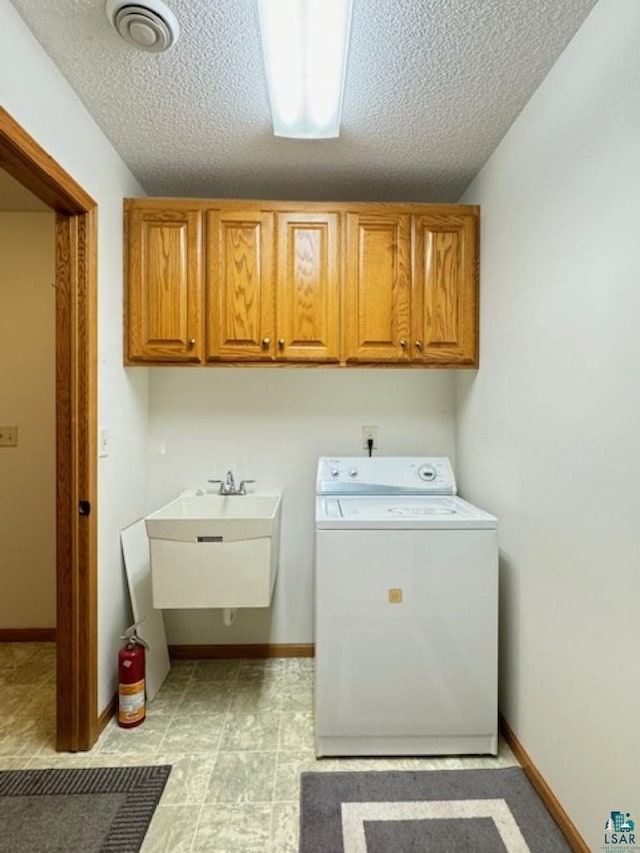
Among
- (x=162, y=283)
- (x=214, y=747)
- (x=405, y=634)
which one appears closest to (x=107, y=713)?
(x=214, y=747)

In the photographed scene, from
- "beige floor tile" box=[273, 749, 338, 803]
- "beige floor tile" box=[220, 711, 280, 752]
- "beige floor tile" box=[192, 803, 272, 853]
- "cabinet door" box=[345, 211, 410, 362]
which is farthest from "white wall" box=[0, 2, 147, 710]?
"cabinet door" box=[345, 211, 410, 362]

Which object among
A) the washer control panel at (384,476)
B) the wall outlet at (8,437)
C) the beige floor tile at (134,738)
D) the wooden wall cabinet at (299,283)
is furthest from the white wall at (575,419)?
the wall outlet at (8,437)

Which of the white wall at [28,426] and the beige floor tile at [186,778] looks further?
the white wall at [28,426]

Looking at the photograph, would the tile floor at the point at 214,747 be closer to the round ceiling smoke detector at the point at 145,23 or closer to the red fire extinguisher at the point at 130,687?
the red fire extinguisher at the point at 130,687

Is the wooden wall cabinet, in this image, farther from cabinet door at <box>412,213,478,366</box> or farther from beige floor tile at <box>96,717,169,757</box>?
beige floor tile at <box>96,717,169,757</box>

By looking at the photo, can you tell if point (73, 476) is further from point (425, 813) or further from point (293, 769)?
point (425, 813)

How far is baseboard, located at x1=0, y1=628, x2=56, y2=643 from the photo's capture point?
245 cm

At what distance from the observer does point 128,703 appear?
1.77 metres

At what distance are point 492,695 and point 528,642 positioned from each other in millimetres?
264

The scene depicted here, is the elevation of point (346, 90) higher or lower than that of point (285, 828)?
higher

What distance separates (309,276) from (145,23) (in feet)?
3.32

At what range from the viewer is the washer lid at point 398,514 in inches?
63.9

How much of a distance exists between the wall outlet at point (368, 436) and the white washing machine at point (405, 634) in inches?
30.6

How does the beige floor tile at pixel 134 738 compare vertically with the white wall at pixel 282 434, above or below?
below
